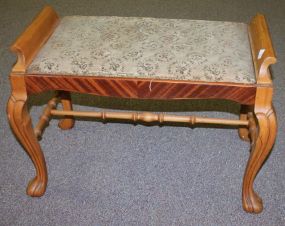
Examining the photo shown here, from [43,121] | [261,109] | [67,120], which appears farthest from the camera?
[67,120]

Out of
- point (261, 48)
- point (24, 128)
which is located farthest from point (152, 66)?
point (24, 128)

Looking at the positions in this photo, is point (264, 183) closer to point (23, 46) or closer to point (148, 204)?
point (148, 204)

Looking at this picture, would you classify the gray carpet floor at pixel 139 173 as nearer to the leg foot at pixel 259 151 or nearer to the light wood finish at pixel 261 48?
the leg foot at pixel 259 151

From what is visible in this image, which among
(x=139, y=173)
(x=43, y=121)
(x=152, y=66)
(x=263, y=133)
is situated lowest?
(x=139, y=173)

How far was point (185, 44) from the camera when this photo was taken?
41.8 inches

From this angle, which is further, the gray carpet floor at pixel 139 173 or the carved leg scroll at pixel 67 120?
the carved leg scroll at pixel 67 120

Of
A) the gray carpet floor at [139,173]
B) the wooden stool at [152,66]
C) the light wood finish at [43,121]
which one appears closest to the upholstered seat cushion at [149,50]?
the wooden stool at [152,66]

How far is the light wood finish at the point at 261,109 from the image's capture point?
918 mm

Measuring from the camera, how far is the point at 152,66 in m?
0.97

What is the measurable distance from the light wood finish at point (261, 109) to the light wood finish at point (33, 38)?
23.8 inches

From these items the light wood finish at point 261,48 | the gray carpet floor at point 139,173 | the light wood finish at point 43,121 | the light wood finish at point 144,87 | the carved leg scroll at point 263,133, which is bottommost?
the gray carpet floor at point 139,173

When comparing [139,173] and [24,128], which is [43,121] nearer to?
[24,128]

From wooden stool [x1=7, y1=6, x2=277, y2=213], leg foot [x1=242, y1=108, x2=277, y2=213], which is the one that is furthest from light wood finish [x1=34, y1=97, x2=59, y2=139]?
leg foot [x1=242, y1=108, x2=277, y2=213]

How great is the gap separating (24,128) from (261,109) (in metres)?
0.64
